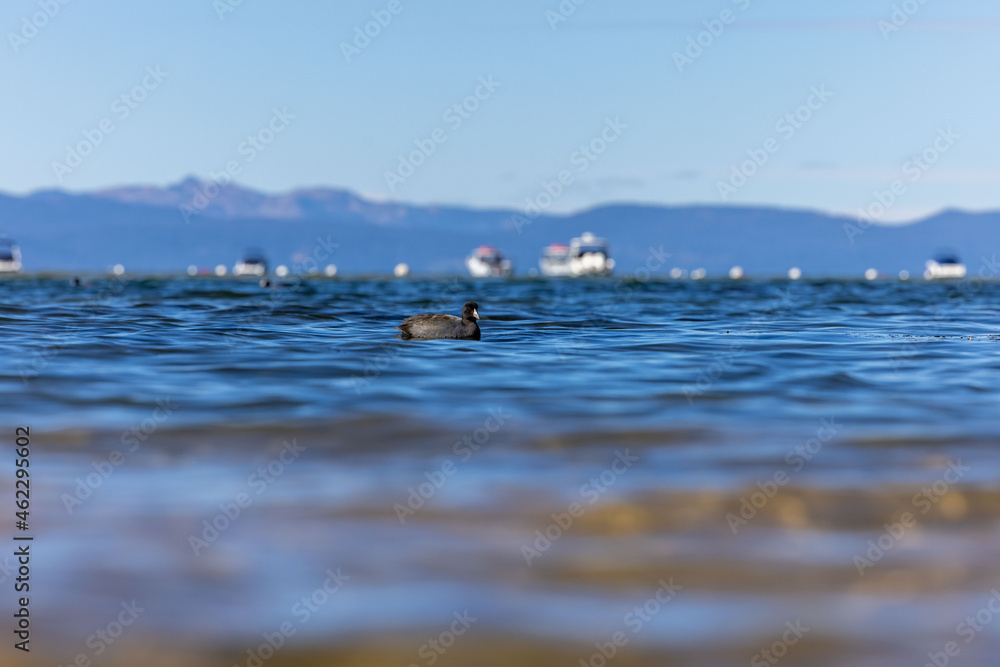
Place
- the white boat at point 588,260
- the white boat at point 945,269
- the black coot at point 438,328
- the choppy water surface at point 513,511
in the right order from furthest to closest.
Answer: the white boat at point 588,260, the white boat at point 945,269, the black coot at point 438,328, the choppy water surface at point 513,511

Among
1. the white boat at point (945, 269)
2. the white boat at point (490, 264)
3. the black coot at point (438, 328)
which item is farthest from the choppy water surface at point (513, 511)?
the white boat at point (490, 264)

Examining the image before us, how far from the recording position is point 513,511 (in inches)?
302

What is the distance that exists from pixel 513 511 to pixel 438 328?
42.8 feet

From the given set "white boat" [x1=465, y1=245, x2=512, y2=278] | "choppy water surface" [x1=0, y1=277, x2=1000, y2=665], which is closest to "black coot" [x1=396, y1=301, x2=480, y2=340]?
"choppy water surface" [x1=0, y1=277, x2=1000, y2=665]

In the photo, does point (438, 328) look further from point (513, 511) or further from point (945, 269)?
point (945, 269)

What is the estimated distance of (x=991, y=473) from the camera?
28.7 feet

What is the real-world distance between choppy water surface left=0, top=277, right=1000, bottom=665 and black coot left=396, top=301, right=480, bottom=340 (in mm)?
4884

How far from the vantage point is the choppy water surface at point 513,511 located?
5602 mm

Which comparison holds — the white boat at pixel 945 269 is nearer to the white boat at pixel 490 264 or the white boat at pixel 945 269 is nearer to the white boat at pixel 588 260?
the white boat at pixel 588 260

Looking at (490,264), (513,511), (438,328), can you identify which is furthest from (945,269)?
(513,511)

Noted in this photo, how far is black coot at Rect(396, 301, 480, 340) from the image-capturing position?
67.7ft

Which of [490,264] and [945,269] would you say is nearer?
[945,269]

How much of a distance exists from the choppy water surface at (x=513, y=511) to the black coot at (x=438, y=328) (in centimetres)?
488

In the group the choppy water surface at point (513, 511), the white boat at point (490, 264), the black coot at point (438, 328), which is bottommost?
the white boat at point (490, 264)
